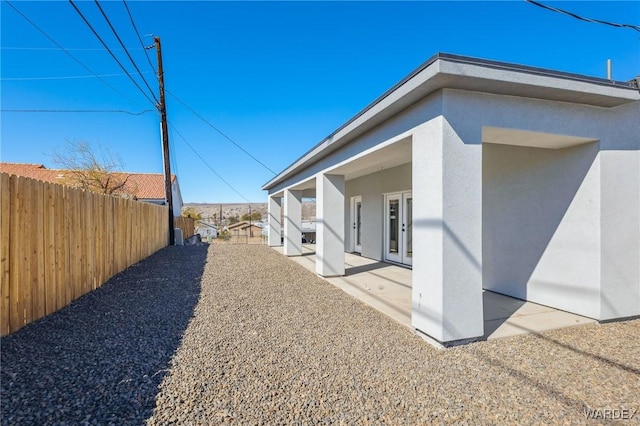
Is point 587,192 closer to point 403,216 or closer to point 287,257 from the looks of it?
point 403,216

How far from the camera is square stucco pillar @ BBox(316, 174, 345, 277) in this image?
314 inches

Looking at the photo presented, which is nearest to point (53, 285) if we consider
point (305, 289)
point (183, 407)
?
point (183, 407)

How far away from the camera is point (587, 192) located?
4.55m

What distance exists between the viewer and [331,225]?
8.01 metres

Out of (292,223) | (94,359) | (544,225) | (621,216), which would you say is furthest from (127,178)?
(621,216)

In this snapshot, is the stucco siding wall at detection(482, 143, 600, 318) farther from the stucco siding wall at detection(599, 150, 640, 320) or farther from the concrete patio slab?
the concrete patio slab

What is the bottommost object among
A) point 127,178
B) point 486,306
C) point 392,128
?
point 486,306

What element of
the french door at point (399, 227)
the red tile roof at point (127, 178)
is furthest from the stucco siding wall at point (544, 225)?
the red tile roof at point (127, 178)

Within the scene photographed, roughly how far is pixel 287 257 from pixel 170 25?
906 centimetres

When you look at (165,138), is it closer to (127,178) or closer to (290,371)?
(127,178)

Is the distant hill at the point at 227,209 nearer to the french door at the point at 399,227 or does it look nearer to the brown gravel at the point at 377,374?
the french door at the point at 399,227

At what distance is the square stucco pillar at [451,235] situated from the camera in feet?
12.1

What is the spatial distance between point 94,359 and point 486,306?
5.69m

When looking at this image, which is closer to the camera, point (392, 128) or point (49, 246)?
point (49, 246)
